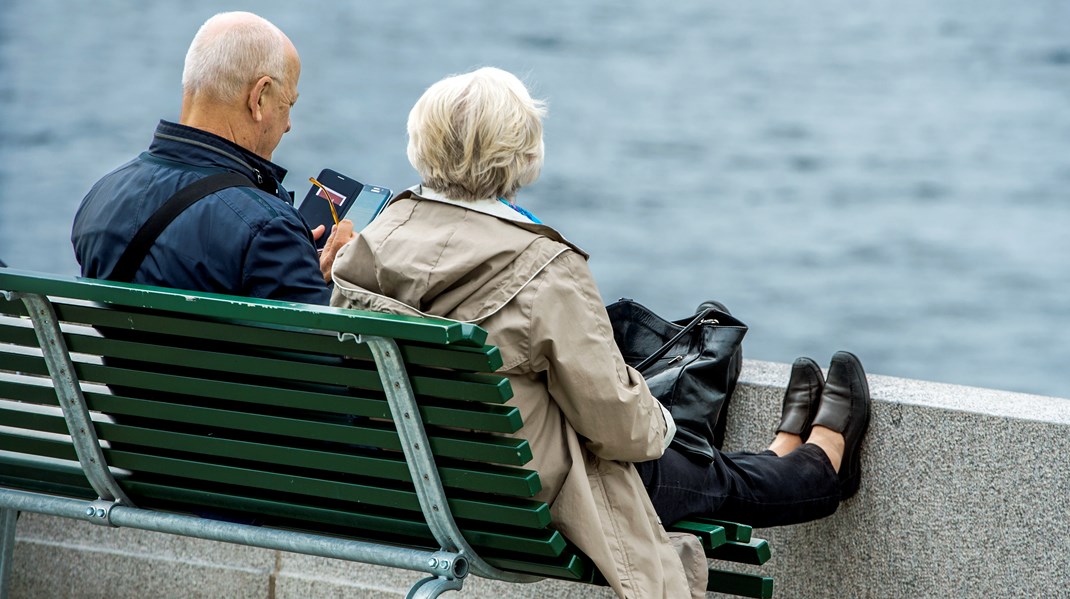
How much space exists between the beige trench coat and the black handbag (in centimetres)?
57

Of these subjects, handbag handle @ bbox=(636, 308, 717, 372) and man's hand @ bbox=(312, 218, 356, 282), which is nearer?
man's hand @ bbox=(312, 218, 356, 282)

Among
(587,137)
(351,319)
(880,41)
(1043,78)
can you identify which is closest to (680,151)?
(587,137)

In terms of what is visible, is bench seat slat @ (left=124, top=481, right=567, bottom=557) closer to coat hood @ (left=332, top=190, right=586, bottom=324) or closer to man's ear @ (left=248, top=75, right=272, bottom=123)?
coat hood @ (left=332, top=190, right=586, bottom=324)

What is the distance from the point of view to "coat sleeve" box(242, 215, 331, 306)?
2.90 metres

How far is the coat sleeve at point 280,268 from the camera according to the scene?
2.90 m

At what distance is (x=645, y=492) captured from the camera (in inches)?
111

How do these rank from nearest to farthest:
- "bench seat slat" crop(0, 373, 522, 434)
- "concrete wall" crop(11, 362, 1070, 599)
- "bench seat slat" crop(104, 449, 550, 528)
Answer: "bench seat slat" crop(0, 373, 522, 434)
"bench seat slat" crop(104, 449, 550, 528)
"concrete wall" crop(11, 362, 1070, 599)

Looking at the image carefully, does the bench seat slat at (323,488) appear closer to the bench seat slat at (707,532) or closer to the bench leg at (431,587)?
the bench leg at (431,587)

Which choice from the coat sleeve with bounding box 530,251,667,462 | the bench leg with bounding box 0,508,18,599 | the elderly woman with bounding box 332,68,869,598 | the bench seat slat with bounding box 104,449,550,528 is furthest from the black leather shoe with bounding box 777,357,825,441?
the bench leg with bounding box 0,508,18,599

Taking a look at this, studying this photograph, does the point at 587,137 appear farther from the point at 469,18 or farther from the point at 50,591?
the point at 50,591

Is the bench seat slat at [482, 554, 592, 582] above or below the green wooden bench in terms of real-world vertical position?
below

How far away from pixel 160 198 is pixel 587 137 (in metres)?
23.5

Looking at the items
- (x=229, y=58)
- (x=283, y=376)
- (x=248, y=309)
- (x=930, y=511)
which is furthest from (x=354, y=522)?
(x=930, y=511)

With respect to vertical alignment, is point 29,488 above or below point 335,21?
above
